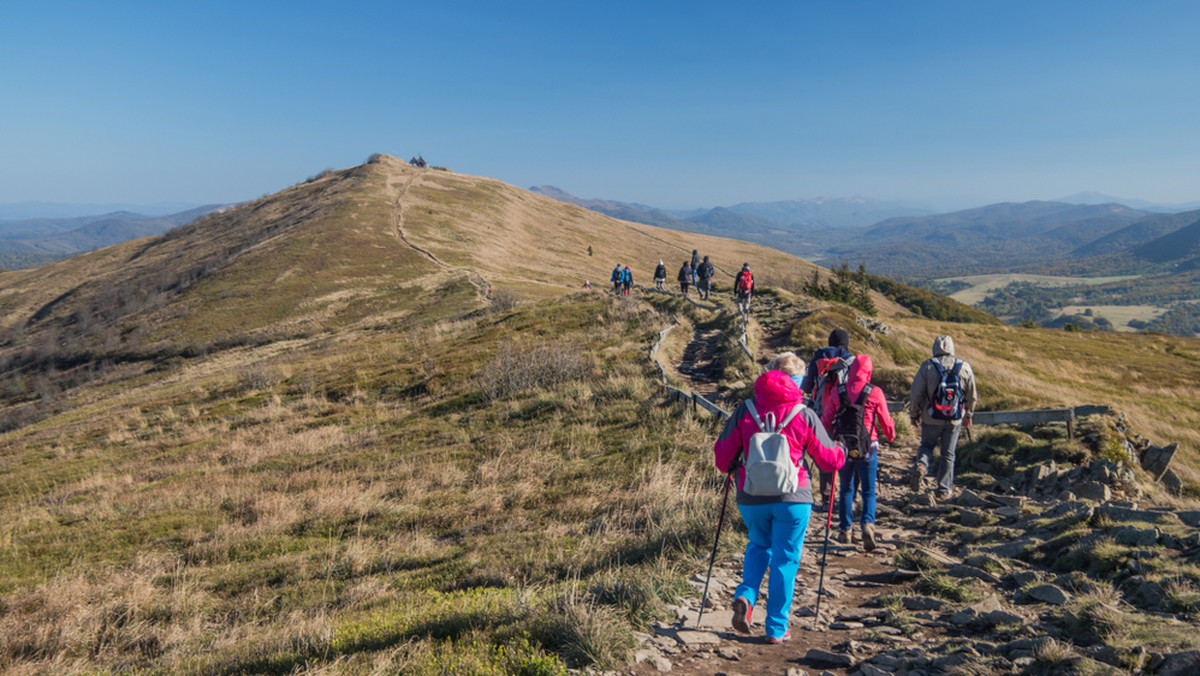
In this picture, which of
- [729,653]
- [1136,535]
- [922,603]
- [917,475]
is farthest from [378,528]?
[1136,535]

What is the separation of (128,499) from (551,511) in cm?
1015

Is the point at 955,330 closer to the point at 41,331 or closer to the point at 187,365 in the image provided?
the point at 187,365

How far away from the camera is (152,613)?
706cm

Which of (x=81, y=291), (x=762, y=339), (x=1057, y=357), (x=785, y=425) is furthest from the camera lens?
(x=81, y=291)

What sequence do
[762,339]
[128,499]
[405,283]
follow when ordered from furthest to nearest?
[405,283] → [762,339] → [128,499]

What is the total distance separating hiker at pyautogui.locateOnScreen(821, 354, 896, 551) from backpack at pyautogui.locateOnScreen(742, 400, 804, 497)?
8.26ft

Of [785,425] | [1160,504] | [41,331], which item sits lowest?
[41,331]

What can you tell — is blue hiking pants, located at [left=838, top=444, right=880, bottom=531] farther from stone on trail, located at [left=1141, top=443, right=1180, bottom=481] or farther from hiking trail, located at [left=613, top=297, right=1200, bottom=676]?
stone on trail, located at [left=1141, top=443, right=1180, bottom=481]

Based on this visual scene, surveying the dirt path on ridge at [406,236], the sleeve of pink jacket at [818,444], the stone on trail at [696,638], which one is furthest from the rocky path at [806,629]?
the dirt path on ridge at [406,236]

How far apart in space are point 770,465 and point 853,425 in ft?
9.59

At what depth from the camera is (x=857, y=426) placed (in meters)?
6.93

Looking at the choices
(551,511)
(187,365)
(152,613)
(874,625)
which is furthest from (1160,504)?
(187,365)

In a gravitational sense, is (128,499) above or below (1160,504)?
below

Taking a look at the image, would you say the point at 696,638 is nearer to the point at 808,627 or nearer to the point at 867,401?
the point at 808,627
